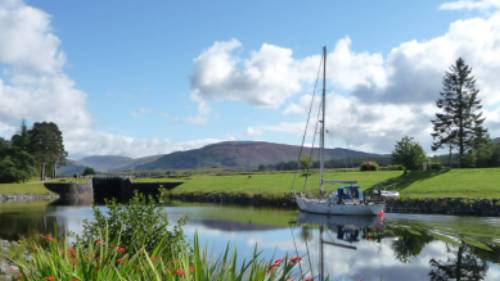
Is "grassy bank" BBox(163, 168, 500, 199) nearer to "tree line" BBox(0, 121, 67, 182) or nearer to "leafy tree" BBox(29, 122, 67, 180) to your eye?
"tree line" BBox(0, 121, 67, 182)

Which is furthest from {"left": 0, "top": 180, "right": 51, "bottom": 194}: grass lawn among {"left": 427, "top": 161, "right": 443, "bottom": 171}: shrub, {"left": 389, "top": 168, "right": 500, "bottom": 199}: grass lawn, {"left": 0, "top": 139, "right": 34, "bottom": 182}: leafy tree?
{"left": 427, "top": 161, "right": 443, "bottom": 171}: shrub

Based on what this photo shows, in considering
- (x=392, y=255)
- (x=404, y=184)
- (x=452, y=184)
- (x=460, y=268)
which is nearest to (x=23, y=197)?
(x=404, y=184)

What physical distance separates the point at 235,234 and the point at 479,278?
1757 centimetres

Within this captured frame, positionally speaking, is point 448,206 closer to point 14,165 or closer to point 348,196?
point 348,196

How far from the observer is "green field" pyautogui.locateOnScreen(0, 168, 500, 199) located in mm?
50406

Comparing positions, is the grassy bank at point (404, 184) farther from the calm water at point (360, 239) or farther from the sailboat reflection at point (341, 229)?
the sailboat reflection at point (341, 229)

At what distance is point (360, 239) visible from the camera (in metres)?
31.7

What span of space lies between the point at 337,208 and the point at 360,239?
46.1ft

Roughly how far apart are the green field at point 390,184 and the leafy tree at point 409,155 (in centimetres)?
210

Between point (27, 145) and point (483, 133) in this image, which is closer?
point (483, 133)

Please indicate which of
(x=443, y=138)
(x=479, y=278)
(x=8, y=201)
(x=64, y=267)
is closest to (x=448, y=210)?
(x=479, y=278)

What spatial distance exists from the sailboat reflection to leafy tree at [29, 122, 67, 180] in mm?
82169

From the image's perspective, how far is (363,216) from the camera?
44688 millimetres

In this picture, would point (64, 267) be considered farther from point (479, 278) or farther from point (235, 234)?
point (235, 234)
